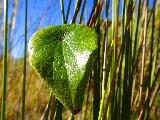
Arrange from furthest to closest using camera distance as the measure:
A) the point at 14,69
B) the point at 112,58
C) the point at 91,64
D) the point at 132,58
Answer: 1. the point at 14,69
2. the point at 132,58
3. the point at 112,58
4. the point at 91,64

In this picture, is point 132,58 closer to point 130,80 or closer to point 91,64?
point 130,80

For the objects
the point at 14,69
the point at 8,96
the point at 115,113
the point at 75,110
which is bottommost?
the point at 8,96

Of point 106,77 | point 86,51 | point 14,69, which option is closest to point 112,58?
point 106,77

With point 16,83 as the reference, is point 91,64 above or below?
above

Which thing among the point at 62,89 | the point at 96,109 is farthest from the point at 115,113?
the point at 62,89

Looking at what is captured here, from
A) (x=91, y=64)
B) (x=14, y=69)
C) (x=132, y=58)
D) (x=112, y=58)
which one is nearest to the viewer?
(x=91, y=64)

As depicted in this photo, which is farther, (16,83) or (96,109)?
(16,83)

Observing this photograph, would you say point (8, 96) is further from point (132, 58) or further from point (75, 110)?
point (75, 110)
